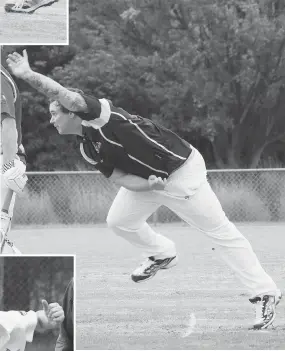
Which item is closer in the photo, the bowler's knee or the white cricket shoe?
the white cricket shoe

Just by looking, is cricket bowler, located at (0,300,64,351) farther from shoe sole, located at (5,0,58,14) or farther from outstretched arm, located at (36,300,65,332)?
shoe sole, located at (5,0,58,14)

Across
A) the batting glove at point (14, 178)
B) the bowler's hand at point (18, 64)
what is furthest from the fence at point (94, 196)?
the bowler's hand at point (18, 64)

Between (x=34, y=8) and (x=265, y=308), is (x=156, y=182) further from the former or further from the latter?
(x=34, y=8)

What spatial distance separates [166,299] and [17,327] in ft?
14.5

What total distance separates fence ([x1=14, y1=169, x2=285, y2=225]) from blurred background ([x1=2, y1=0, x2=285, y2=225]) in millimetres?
3853

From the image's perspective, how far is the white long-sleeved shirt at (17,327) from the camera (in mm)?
4535

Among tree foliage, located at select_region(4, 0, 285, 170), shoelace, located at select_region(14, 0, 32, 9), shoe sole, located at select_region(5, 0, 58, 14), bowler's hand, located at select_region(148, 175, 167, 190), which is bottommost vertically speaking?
tree foliage, located at select_region(4, 0, 285, 170)

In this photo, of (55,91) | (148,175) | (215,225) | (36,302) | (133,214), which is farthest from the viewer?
(133,214)

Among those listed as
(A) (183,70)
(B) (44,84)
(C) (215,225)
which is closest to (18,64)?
(B) (44,84)

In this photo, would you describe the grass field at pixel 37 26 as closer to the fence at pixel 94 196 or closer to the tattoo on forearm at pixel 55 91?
the tattoo on forearm at pixel 55 91

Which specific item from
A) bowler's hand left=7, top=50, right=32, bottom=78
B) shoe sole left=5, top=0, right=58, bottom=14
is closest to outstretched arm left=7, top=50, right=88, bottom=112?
bowler's hand left=7, top=50, right=32, bottom=78

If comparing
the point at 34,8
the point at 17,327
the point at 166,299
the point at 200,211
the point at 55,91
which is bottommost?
the point at 166,299

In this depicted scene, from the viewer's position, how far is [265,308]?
659 centimetres

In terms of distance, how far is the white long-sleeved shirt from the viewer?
4.54m
